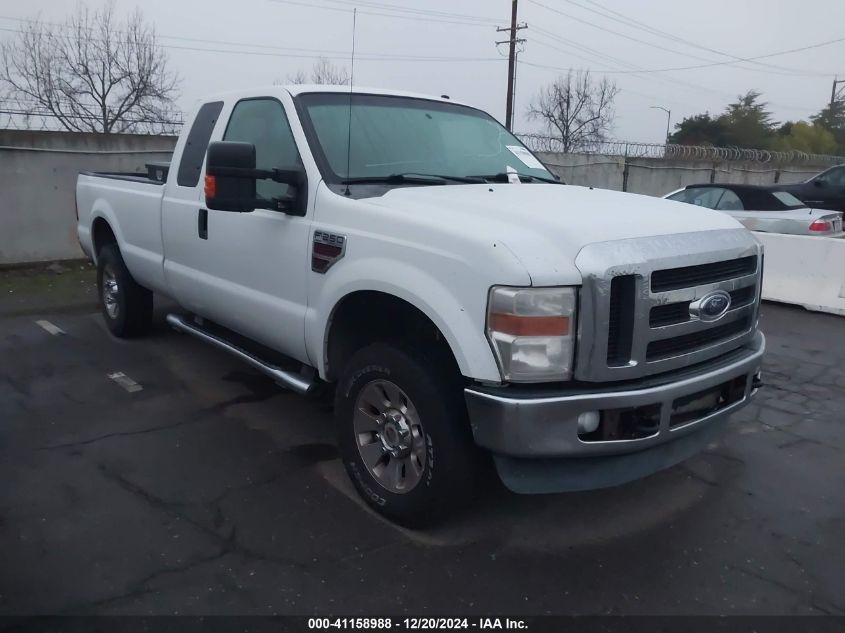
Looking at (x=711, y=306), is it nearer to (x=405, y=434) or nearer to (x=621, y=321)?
(x=621, y=321)

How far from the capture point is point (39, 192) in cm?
1017

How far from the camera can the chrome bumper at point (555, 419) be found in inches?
111

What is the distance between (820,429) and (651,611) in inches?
104

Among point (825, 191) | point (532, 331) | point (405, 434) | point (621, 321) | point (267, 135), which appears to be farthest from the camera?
point (825, 191)

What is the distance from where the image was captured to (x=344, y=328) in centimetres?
380

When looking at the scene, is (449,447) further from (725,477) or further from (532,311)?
(725,477)

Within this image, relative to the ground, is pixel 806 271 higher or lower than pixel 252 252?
lower

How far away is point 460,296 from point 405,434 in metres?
0.77

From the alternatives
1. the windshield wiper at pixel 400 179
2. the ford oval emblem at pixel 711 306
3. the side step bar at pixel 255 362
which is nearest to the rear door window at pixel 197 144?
the side step bar at pixel 255 362

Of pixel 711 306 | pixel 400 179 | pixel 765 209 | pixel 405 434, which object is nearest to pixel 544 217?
pixel 711 306

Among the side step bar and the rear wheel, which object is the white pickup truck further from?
the rear wheel

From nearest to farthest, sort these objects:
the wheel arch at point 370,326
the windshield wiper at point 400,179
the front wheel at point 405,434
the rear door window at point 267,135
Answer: the front wheel at point 405,434
the wheel arch at point 370,326
the windshield wiper at point 400,179
the rear door window at point 267,135

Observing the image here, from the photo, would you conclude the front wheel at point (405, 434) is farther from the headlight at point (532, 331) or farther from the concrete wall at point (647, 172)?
the concrete wall at point (647, 172)

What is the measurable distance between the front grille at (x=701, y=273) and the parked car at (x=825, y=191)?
41.7 feet
